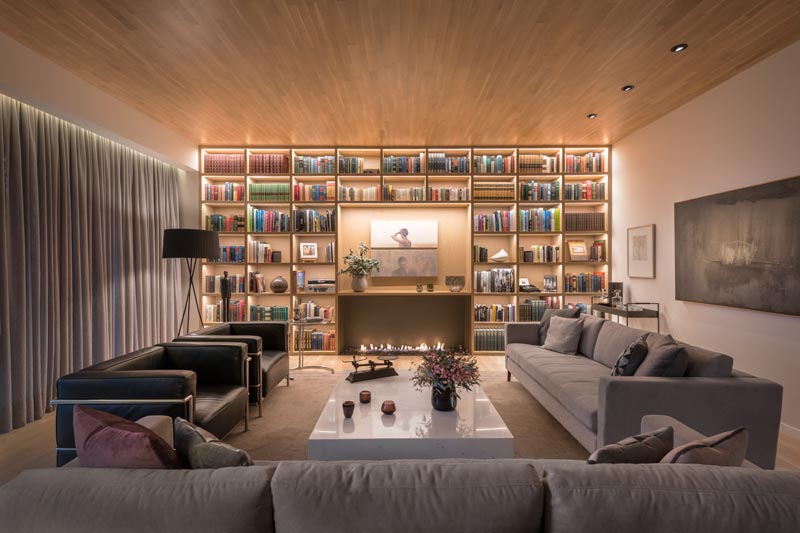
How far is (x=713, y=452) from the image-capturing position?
1.13 m

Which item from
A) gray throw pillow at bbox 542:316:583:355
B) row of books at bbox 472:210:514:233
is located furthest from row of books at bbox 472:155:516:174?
gray throw pillow at bbox 542:316:583:355

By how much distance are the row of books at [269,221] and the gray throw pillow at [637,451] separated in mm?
5041

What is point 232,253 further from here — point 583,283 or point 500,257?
point 583,283

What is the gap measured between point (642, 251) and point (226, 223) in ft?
18.5

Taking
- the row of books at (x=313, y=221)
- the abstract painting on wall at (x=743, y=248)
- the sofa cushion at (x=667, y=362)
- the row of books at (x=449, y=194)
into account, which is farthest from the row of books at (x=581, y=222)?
the row of books at (x=313, y=221)

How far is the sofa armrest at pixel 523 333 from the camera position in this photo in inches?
168

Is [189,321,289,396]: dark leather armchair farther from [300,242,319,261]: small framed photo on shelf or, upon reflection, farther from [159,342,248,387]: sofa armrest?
[300,242,319,261]: small framed photo on shelf

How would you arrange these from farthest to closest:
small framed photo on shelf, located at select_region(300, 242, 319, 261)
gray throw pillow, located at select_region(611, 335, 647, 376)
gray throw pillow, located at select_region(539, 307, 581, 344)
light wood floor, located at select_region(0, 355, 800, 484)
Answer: small framed photo on shelf, located at select_region(300, 242, 319, 261) < gray throw pillow, located at select_region(539, 307, 581, 344) < gray throw pillow, located at select_region(611, 335, 647, 376) < light wood floor, located at select_region(0, 355, 800, 484)

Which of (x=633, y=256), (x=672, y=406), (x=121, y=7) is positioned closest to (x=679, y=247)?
(x=633, y=256)

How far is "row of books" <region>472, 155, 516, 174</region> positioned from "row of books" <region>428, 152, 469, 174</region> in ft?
0.46

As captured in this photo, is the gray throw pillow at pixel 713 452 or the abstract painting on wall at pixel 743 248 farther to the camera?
the abstract painting on wall at pixel 743 248

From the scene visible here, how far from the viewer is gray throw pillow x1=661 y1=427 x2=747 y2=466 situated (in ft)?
3.63

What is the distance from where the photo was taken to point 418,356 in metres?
5.42

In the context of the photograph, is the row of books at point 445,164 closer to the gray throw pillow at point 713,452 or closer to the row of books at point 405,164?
the row of books at point 405,164
